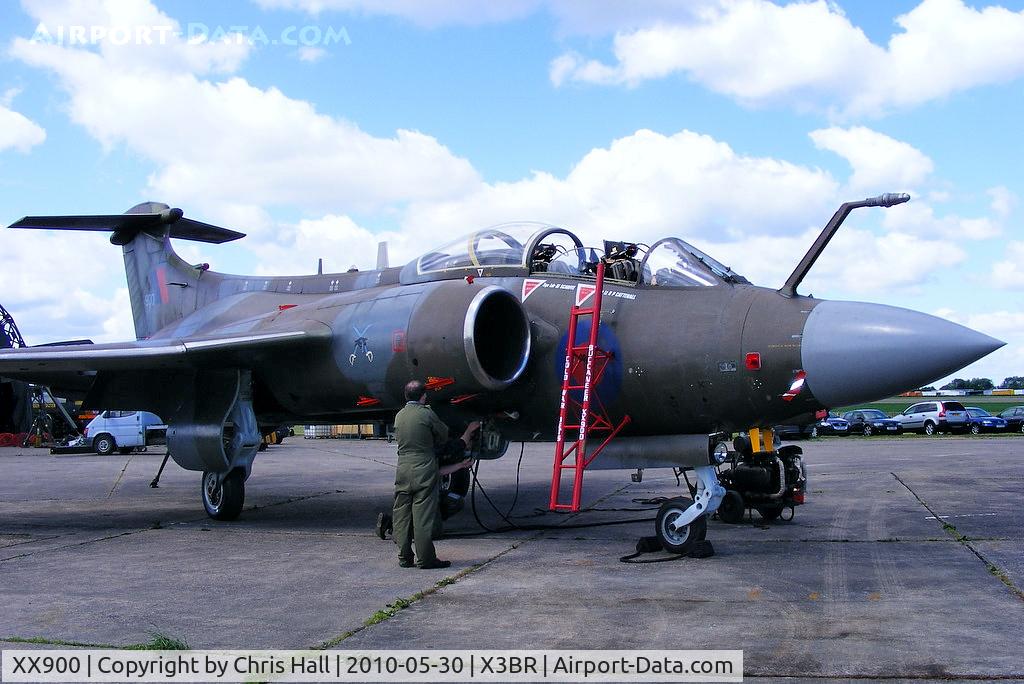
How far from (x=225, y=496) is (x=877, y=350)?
760 centimetres

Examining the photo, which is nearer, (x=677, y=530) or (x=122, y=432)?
(x=677, y=530)

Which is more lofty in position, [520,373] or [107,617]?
[520,373]

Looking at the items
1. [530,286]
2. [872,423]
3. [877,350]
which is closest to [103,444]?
[530,286]

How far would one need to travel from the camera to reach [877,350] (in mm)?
6766

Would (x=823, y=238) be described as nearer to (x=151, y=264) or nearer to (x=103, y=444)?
(x=151, y=264)

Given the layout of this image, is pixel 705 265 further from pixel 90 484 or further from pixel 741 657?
pixel 90 484

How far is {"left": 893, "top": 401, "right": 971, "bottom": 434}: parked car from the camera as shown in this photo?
3831 centimetres

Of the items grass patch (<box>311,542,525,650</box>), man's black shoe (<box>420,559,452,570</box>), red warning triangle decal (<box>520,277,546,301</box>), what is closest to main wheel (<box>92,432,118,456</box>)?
red warning triangle decal (<box>520,277,546,301</box>)

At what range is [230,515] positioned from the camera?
10.9m

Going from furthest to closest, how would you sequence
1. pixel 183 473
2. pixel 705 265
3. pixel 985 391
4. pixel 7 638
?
pixel 985 391 → pixel 183 473 → pixel 705 265 → pixel 7 638

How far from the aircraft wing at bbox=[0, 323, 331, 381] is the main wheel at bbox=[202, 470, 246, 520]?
1.41m

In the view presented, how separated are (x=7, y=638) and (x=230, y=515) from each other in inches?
230

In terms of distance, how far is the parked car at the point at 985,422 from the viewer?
38.1 metres

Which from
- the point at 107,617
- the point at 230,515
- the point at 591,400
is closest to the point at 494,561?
the point at 591,400
